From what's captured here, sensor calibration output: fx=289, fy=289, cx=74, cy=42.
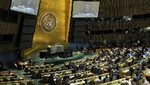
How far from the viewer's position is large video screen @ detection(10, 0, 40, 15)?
21.2 m

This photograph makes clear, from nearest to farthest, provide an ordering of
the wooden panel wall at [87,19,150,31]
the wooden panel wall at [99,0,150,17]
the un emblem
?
1. the un emblem
2. the wooden panel wall at [87,19,150,31]
3. the wooden panel wall at [99,0,150,17]

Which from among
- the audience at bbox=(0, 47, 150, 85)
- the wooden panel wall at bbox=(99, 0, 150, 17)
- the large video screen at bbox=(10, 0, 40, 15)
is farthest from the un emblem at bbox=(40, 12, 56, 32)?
the wooden panel wall at bbox=(99, 0, 150, 17)

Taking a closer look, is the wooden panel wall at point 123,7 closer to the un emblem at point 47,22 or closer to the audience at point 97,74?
the un emblem at point 47,22

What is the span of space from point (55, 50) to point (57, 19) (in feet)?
14.6

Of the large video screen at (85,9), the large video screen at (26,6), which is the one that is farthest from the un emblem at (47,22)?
the large video screen at (26,6)

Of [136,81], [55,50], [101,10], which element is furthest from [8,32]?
[101,10]

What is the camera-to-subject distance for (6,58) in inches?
871

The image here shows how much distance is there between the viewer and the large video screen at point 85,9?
29.3 m

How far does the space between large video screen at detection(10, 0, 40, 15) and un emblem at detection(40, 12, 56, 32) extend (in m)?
3.05

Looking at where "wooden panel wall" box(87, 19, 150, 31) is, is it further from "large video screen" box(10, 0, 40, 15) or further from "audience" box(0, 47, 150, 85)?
"audience" box(0, 47, 150, 85)

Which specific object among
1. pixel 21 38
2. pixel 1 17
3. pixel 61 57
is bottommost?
pixel 61 57

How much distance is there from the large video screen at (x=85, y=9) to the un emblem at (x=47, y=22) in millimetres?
2587

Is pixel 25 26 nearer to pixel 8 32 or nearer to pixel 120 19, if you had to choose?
pixel 8 32

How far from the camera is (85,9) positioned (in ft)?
98.6
